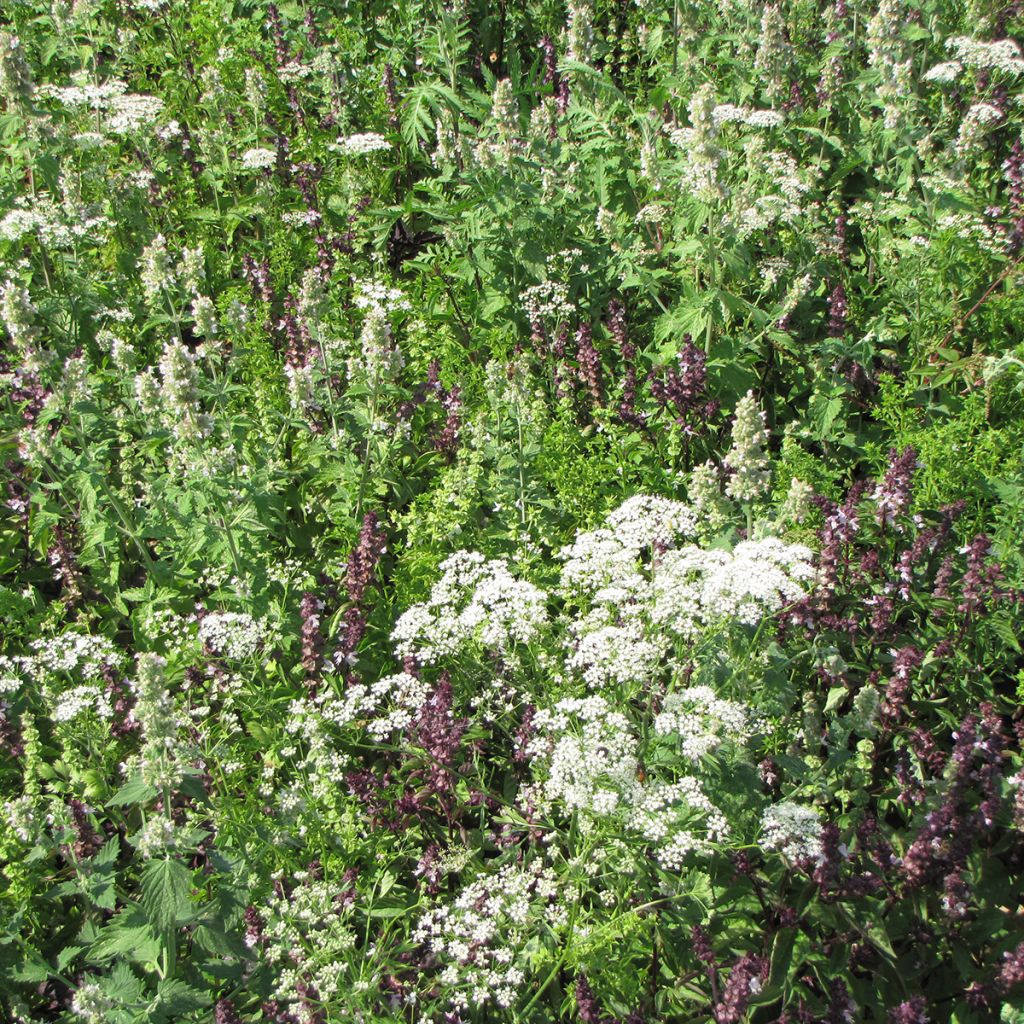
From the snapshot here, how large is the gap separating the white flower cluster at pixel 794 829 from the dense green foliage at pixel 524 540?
21 millimetres

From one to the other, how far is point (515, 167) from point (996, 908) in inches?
204

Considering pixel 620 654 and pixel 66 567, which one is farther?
pixel 66 567

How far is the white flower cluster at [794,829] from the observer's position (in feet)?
11.6

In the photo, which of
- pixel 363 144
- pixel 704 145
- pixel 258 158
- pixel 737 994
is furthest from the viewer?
pixel 258 158

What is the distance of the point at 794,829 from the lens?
140 inches

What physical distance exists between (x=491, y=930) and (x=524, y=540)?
6.87 ft

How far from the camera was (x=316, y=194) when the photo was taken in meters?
8.22

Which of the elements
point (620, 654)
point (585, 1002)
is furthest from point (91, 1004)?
point (620, 654)

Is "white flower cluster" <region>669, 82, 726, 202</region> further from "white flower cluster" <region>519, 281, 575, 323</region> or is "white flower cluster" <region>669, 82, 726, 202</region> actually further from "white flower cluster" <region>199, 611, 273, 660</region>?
"white flower cluster" <region>199, 611, 273, 660</region>

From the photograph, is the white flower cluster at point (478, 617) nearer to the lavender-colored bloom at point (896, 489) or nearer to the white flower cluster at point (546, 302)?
the lavender-colored bloom at point (896, 489)

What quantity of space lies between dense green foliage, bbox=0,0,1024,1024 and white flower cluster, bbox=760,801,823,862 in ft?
0.07

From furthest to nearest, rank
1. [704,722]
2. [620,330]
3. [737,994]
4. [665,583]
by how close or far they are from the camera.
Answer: [620,330] < [665,583] < [704,722] < [737,994]

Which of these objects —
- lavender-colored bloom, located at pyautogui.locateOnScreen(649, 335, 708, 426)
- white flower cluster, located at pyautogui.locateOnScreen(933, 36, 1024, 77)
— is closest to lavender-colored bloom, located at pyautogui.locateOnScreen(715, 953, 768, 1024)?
lavender-colored bloom, located at pyautogui.locateOnScreen(649, 335, 708, 426)

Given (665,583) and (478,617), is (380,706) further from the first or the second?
(665,583)
